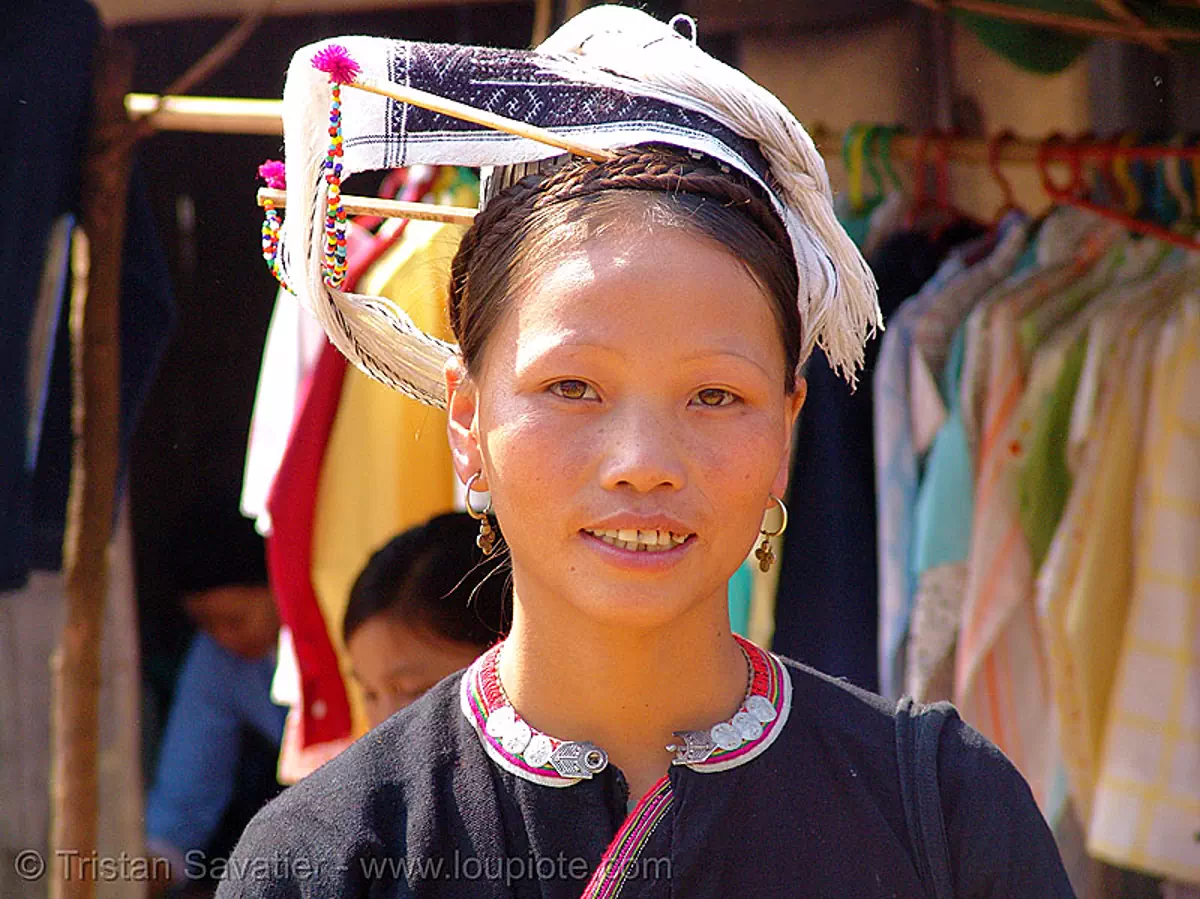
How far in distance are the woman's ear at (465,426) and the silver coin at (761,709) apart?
33 cm

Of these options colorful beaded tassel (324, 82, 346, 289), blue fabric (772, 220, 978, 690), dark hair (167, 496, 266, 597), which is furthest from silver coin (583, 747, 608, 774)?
dark hair (167, 496, 266, 597)

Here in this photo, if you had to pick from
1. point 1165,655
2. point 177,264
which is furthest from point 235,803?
point 1165,655

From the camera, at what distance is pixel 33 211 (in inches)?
92.7

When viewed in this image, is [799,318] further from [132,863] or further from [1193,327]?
[132,863]

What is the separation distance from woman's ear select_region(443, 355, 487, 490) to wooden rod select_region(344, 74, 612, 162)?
0.24 m

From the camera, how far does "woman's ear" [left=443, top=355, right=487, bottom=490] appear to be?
4.64ft

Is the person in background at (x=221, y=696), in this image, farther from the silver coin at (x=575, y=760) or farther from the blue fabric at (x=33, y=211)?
the silver coin at (x=575, y=760)

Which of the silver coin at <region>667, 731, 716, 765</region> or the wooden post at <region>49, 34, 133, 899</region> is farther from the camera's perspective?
the wooden post at <region>49, 34, 133, 899</region>

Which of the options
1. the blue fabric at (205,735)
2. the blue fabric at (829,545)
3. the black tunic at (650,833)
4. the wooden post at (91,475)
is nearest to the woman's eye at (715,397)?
the black tunic at (650,833)

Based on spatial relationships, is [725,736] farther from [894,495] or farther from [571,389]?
[894,495]

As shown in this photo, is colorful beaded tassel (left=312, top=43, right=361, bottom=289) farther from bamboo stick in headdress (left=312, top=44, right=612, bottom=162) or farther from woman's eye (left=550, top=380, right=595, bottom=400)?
woman's eye (left=550, top=380, right=595, bottom=400)

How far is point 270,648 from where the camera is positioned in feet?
13.0

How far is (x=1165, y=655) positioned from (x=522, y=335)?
1.56 metres

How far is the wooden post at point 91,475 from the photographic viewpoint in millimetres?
2445
